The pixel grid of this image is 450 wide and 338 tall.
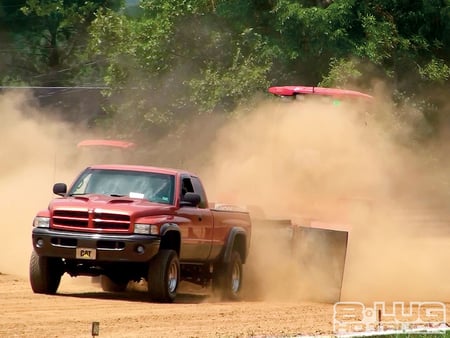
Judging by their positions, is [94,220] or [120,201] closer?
[94,220]

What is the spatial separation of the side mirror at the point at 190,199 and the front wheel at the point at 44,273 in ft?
6.60

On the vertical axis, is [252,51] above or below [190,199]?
above

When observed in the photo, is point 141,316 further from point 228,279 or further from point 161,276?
point 228,279

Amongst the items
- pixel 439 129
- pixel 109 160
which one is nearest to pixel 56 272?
pixel 109 160

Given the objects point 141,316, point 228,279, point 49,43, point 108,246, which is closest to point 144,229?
point 108,246

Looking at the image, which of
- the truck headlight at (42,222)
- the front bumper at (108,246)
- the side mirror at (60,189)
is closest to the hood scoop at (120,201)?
the front bumper at (108,246)

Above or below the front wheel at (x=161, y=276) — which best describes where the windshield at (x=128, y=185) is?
above

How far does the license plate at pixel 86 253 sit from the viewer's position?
1820 cm

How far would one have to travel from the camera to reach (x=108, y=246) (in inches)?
719

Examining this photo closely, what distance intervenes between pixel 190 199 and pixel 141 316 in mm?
3448

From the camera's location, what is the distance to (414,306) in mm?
19906

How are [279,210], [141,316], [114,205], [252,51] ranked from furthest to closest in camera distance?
[252,51], [279,210], [114,205], [141,316]

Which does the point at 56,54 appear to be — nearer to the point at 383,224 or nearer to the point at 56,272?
the point at 383,224

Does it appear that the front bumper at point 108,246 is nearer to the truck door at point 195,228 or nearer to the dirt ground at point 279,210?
the dirt ground at point 279,210
